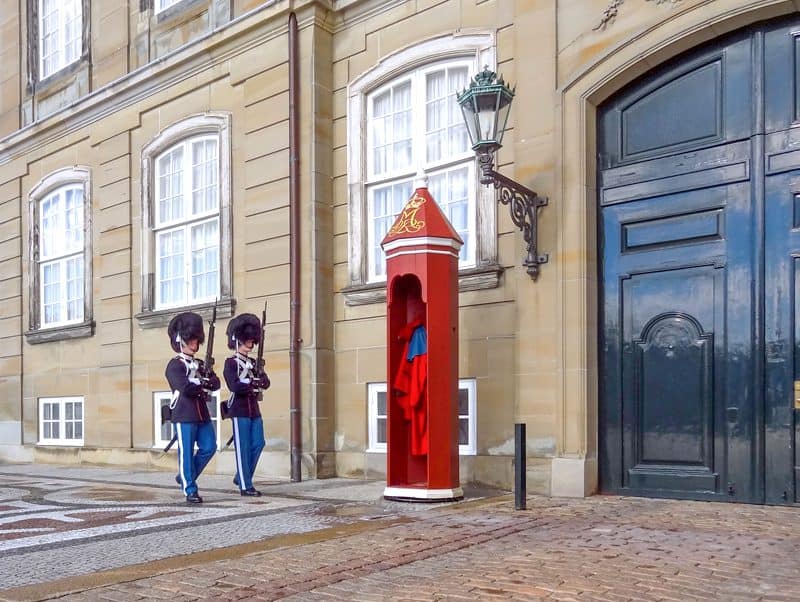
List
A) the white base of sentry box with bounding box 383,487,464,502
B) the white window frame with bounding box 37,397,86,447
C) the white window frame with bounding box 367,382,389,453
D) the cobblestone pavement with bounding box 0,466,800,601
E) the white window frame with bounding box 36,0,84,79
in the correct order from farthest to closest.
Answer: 1. the white window frame with bounding box 36,0,84,79
2. the white window frame with bounding box 37,397,86,447
3. the white window frame with bounding box 367,382,389,453
4. the white base of sentry box with bounding box 383,487,464,502
5. the cobblestone pavement with bounding box 0,466,800,601

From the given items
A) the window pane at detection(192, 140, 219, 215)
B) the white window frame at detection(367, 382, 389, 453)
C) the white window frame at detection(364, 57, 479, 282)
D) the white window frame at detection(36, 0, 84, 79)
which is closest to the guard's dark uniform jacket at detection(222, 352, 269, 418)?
the white window frame at detection(367, 382, 389, 453)

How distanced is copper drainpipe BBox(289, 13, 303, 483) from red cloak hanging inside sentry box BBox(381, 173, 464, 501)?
A: 8.68 feet

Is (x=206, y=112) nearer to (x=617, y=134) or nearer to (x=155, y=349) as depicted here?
(x=155, y=349)

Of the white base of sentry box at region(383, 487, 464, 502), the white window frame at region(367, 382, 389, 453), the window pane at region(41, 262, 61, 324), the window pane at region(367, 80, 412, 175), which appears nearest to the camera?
the white base of sentry box at region(383, 487, 464, 502)

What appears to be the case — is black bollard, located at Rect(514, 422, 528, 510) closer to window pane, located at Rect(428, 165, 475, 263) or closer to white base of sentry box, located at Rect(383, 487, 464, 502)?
white base of sentry box, located at Rect(383, 487, 464, 502)

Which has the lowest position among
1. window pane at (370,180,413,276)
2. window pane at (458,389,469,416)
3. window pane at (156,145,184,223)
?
window pane at (458,389,469,416)

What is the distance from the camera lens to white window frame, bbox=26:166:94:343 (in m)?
14.4

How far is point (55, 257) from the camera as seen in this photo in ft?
50.2

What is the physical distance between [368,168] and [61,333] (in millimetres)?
7030

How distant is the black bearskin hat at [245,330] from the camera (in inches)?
355

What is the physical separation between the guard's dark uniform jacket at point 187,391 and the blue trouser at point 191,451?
0.08 meters

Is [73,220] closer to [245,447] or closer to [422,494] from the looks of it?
[245,447]

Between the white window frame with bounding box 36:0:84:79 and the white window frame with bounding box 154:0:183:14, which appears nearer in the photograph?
the white window frame with bounding box 154:0:183:14

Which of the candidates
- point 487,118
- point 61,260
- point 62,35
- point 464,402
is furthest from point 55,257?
point 487,118
